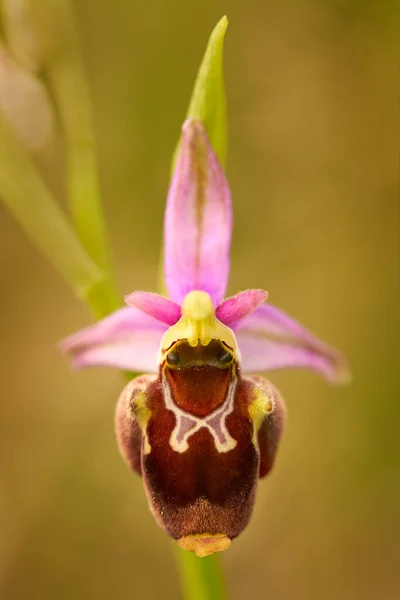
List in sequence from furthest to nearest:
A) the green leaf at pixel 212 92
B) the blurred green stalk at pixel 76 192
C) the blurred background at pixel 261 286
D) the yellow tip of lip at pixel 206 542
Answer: the blurred background at pixel 261 286
the blurred green stalk at pixel 76 192
the green leaf at pixel 212 92
the yellow tip of lip at pixel 206 542

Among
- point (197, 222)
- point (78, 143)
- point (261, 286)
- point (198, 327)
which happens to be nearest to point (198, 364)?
point (198, 327)

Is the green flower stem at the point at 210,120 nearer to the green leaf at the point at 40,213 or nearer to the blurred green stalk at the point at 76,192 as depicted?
the blurred green stalk at the point at 76,192

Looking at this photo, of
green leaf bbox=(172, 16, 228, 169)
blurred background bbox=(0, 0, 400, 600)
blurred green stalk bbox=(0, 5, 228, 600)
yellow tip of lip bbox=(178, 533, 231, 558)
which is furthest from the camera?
blurred background bbox=(0, 0, 400, 600)

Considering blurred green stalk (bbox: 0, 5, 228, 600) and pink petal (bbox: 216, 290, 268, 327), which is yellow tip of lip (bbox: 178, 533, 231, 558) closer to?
blurred green stalk (bbox: 0, 5, 228, 600)

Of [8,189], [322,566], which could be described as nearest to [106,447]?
[322,566]

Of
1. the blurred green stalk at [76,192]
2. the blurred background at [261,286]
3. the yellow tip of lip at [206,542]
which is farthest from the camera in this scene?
the blurred background at [261,286]

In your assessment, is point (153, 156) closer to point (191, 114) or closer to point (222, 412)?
point (191, 114)

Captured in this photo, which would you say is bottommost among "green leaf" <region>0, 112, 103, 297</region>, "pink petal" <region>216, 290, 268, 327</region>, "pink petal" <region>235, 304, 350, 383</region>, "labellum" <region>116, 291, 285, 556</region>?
"labellum" <region>116, 291, 285, 556</region>

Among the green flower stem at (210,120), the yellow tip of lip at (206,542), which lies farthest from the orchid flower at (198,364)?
the green flower stem at (210,120)

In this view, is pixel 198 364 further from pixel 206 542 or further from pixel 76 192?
pixel 76 192

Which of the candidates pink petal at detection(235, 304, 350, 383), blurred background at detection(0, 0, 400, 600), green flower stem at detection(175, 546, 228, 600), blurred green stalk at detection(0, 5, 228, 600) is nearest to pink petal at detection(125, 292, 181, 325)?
pink petal at detection(235, 304, 350, 383)
